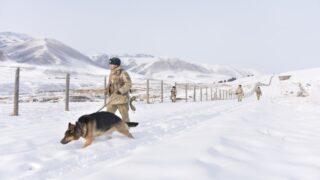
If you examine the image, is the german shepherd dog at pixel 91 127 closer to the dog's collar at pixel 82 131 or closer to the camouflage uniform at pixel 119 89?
the dog's collar at pixel 82 131

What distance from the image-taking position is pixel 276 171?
4.75 metres

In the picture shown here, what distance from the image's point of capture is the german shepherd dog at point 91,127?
23.8ft

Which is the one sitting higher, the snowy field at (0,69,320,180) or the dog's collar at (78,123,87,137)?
the dog's collar at (78,123,87,137)

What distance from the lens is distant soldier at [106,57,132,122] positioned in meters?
9.41

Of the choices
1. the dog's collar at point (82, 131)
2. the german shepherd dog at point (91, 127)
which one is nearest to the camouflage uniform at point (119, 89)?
the german shepherd dog at point (91, 127)

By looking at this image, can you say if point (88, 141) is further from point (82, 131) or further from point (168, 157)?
point (168, 157)

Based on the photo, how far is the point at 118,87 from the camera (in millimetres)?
9531

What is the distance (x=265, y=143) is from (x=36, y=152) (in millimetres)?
3546

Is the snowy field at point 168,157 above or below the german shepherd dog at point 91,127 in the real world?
below

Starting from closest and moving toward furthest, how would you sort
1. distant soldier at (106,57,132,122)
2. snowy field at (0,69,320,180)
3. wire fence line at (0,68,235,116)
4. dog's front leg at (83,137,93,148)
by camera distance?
snowy field at (0,69,320,180), dog's front leg at (83,137,93,148), distant soldier at (106,57,132,122), wire fence line at (0,68,235,116)

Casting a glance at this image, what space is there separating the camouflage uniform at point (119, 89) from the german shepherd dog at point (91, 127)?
5.05ft

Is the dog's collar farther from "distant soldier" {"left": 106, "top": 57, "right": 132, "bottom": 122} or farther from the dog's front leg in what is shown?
"distant soldier" {"left": 106, "top": 57, "right": 132, "bottom": 122}

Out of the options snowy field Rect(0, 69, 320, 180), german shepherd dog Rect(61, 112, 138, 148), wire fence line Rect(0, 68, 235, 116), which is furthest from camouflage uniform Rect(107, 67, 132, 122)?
german shepherd dog Rect(61, 112, 138, 148)

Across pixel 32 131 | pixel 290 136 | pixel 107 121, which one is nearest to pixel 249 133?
pixel 290 136
